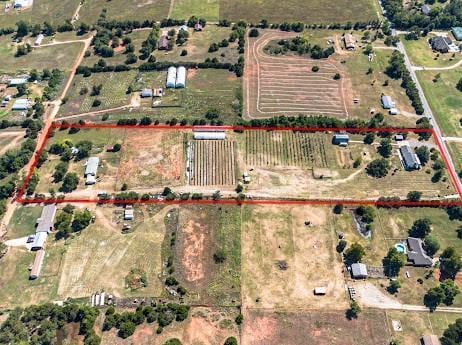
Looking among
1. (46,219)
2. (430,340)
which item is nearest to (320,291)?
(430,340)

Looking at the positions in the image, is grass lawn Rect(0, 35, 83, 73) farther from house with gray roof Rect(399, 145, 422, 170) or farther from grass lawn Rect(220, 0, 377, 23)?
house with gray roof Rect(399, 145, 422, 170)

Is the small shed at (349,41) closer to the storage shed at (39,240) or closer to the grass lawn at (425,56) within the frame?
the grass lawn at (425,56)

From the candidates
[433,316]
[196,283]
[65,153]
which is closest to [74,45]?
[65,153]

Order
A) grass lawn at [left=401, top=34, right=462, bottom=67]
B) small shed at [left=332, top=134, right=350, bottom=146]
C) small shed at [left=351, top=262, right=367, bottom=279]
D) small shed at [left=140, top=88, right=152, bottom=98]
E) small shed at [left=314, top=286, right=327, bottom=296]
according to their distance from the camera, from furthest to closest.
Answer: grass lawn at [left=401, top=34, right=462, bottom=67] < small shed at [left=140, top=88, right=152, bottom=98] < small shed at [left=332, top=134, right=350, bottom=146] < small shed at [left=351, top=262, right=367, bottom=279] < small shed at [left=314, top=286, right=327, bottom=296]

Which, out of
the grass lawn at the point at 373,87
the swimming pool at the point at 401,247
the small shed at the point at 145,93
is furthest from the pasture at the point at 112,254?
the grass lawn at the point at 373,87

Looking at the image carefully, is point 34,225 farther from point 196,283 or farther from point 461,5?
point 461,5

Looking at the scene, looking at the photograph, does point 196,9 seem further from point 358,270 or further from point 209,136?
point 358,270

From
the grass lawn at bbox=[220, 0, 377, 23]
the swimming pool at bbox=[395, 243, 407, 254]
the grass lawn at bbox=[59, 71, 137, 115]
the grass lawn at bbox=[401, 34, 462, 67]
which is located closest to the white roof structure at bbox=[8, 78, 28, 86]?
the grass lawn at bbox=[59, 71, 137, 115]
